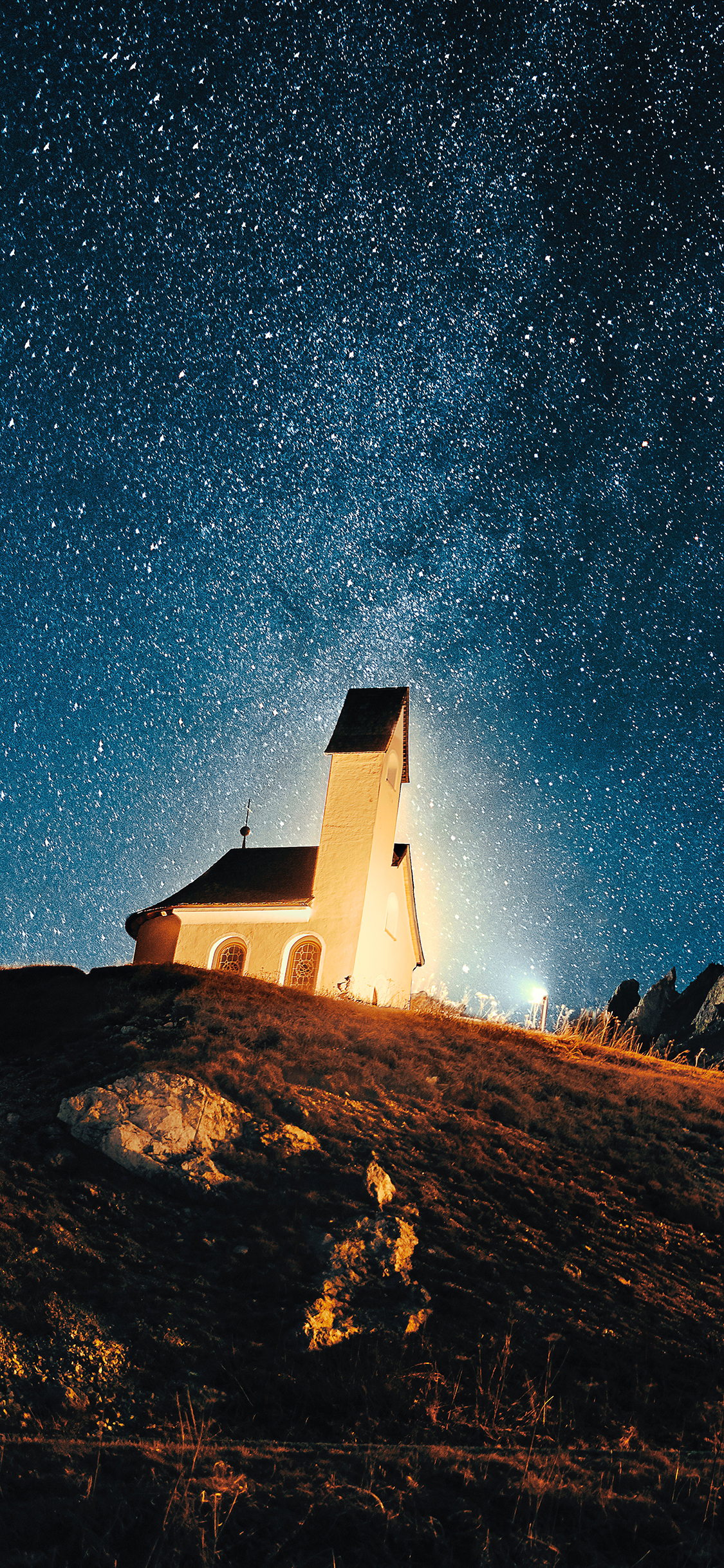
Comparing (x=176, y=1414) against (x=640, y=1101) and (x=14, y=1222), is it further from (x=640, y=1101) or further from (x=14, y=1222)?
(x=640, y=1101)

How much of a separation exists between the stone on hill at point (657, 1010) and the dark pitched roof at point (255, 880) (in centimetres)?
3735

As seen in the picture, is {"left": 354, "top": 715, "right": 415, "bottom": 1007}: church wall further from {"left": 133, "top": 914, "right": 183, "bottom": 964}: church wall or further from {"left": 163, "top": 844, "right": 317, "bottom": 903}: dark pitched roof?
{"left": 133, "top": 914, "right": 183, "bottom": 964}: church wall

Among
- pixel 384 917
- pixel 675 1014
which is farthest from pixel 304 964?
pixel 675 1014

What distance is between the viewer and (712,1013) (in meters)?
54.6

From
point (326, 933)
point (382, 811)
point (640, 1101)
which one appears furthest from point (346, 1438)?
point (382, 811)

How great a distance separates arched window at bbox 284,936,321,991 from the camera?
2867cm

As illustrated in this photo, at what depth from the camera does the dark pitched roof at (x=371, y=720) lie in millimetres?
33031

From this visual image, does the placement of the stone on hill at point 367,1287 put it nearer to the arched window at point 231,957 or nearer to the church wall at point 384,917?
the church wall at point 384,917

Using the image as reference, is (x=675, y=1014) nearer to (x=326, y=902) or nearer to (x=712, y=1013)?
(x=712, y=1013)

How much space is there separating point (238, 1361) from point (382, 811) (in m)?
24.3

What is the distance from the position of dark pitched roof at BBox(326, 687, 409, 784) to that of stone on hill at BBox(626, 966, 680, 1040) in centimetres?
3573

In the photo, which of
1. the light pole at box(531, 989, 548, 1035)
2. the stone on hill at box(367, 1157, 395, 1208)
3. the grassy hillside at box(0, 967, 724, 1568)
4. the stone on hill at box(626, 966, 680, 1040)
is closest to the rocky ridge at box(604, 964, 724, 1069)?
the stone on hill at box(626, 966, 680, 1040)

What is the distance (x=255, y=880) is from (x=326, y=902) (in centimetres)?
339

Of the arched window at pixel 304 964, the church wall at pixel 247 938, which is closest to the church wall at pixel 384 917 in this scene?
the arched window at pixel 304 964
